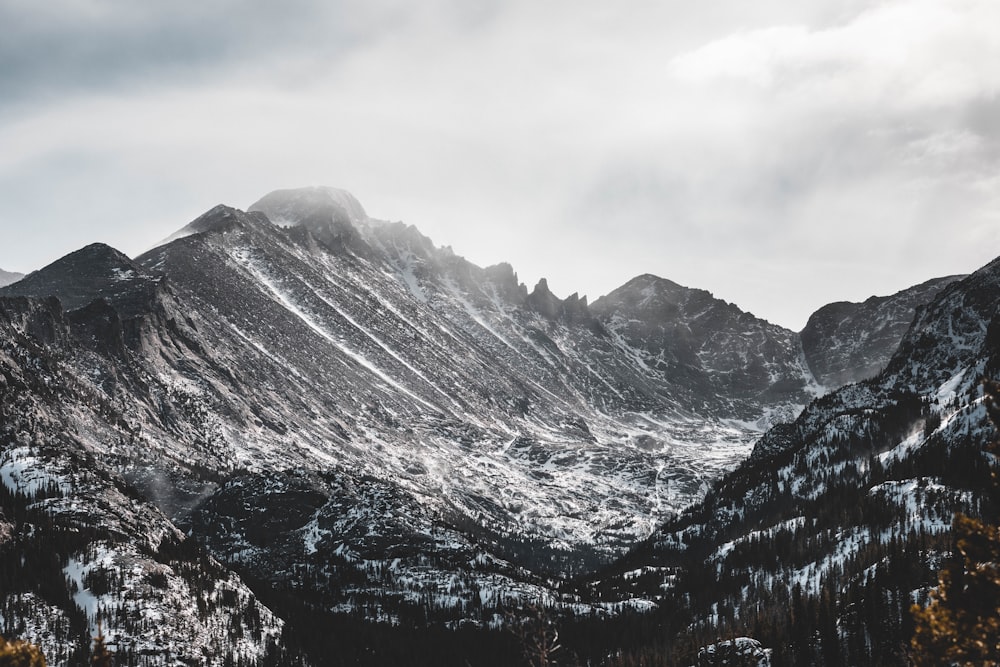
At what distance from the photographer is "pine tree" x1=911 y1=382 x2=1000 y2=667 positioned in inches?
1398

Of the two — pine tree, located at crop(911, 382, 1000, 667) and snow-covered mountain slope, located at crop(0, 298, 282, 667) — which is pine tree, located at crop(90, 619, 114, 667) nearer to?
pine tree, located at crop(911, 382, 1000, 667)

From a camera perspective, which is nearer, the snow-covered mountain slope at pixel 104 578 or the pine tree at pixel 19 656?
the pine tree at pixel 19 656

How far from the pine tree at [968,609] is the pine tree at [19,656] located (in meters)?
38.2

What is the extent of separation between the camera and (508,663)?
576 ft

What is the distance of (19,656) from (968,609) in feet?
135

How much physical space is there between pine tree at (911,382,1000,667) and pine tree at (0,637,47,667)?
3825 centimetres

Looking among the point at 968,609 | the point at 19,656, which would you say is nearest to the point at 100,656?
the point at 19,656

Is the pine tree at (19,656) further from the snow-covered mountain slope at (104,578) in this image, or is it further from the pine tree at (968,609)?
the snow-covered mountain slope at (104,578)

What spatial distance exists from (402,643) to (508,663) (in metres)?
24.9

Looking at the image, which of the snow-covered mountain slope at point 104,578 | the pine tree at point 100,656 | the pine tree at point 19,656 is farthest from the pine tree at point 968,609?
the snow-covered mountain slope at point 104,578

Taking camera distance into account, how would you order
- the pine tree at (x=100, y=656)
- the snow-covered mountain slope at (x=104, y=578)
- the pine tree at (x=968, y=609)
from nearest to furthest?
the pine tree at (x=968, y=609), the pine tree at (x=100, y=656), the snow-covered mountain slope at (x=104, y=578)

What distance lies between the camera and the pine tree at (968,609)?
3550 cm

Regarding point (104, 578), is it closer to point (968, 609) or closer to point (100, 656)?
point (100, 656)

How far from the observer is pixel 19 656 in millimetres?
37500
